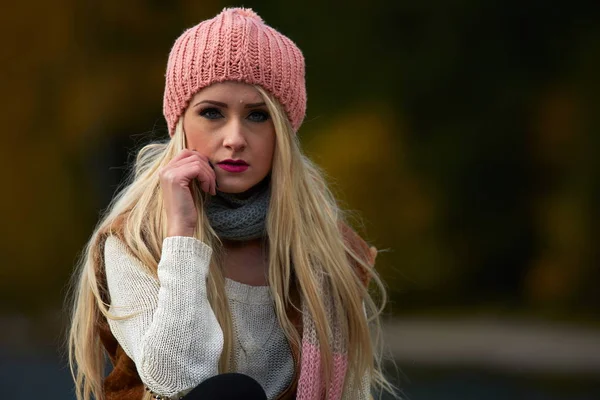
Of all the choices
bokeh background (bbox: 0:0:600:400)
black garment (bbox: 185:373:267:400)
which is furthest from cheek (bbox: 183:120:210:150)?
bokeh background (bbox: 0:0:600:400)

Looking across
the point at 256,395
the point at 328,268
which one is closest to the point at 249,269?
the point at 328,268

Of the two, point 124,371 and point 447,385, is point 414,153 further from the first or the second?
point 124,371

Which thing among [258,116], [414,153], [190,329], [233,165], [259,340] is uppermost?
[258,116]

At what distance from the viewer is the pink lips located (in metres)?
2.74

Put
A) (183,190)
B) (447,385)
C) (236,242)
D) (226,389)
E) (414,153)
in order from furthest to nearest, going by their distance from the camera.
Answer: (414,153) → (447,385) → (236,242) → (183,190) → (226,389)

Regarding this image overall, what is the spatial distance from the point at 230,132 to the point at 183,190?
0.17 m

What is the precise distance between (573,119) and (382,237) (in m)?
1.09

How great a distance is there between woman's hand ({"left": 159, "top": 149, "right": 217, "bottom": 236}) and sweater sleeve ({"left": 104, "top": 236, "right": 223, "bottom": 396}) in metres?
0.05

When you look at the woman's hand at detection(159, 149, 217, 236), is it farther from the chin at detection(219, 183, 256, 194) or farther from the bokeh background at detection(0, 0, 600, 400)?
the bokeh background at detection(0, 0, 600, 400)

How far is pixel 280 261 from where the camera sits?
2.87 meters

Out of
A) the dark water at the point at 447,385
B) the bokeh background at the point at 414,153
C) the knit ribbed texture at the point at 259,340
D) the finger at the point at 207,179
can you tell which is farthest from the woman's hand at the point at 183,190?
the bokeh background at the point at 414,153

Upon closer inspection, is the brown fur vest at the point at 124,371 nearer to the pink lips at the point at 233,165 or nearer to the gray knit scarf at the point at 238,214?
the gray knit scarf at the point at 238,214

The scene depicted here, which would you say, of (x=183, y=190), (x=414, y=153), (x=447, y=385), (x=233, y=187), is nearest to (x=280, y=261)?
(x=233, y=187)

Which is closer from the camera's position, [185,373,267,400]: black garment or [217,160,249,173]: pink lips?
[185,373,267,400]: black garment
